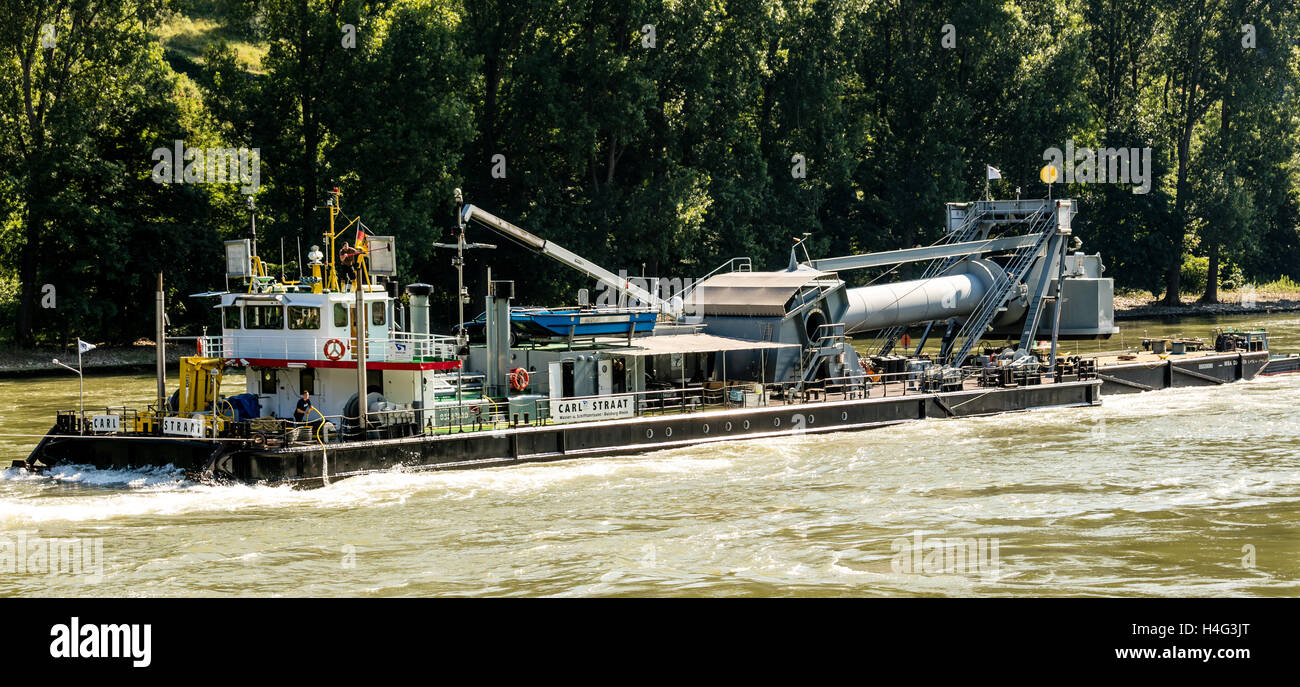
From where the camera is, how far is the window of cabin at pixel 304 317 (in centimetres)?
2938

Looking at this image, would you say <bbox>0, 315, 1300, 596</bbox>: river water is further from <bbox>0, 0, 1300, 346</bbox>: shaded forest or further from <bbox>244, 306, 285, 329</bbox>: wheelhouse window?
<bbox>0, 0, 1300, 346</bbox>: shaded forest

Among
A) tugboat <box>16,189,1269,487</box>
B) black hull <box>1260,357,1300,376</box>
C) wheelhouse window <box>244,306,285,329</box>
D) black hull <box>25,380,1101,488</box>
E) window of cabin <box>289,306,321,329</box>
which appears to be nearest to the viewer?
black hull <box>25,380,1101,488</box>

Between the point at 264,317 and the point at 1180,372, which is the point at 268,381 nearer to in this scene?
the point at 264,317

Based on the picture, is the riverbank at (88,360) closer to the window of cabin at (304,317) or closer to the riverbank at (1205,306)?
the window of cabin at (304,317)

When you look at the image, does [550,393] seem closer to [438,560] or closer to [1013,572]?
[438,560]

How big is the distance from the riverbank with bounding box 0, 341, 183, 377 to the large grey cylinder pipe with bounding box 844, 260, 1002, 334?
34407 millimetres

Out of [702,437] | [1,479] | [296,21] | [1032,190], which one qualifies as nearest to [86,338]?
[296,21]

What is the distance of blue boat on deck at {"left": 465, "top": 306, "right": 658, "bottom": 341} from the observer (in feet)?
113

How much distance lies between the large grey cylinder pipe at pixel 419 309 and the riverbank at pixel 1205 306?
66.4 meters

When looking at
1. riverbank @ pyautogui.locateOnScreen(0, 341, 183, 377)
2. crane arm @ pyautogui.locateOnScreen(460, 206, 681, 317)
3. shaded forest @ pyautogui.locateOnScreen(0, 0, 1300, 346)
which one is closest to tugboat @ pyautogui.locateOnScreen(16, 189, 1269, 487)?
crane arm @ pyautogui.locateOnScreen(460, 206, 681, 317)

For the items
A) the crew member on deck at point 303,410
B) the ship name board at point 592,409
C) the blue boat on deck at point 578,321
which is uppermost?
the blue boat on deck at point 578,321

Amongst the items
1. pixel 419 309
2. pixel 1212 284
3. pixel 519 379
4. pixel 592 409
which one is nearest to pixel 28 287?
pixel 419 309

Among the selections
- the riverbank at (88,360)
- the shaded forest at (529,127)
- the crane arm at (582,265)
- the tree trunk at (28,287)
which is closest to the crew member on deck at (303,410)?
the crane arm at (582,265)

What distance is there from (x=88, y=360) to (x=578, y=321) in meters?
35.9
